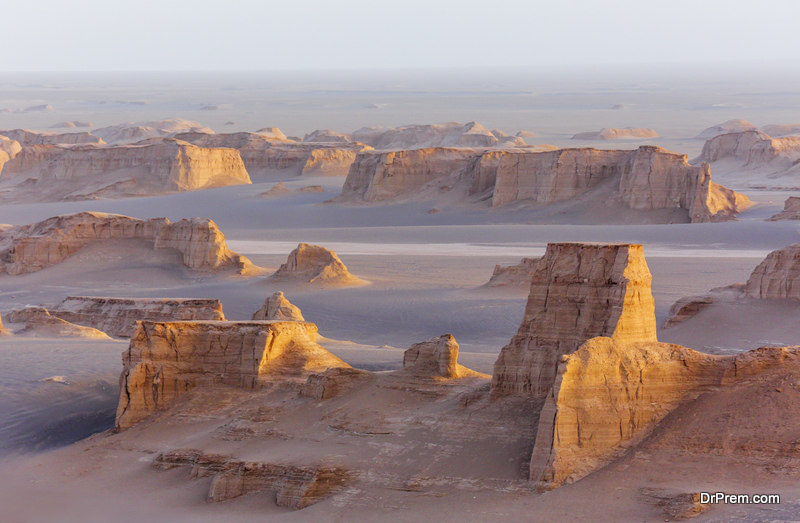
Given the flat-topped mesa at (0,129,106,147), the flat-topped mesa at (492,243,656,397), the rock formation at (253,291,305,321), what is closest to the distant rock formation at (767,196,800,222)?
the rock formation at (253,291,305,321)

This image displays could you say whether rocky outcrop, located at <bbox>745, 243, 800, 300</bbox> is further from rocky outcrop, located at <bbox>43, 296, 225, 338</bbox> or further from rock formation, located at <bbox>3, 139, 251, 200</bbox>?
rock formation, located at <bbox>3, 139, 251, 200</bbox>

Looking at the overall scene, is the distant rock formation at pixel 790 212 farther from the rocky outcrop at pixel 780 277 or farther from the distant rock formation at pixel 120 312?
the distant rock formation at pixel 120 312

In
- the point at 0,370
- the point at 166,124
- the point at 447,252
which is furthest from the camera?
the point at 166,124

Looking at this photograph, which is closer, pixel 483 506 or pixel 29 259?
pixel 483 506

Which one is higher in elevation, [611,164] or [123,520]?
[611,164]

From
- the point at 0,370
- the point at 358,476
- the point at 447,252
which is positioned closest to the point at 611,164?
the point at 447,252

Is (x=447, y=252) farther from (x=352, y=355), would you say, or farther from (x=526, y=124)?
(x=526, y=124)
